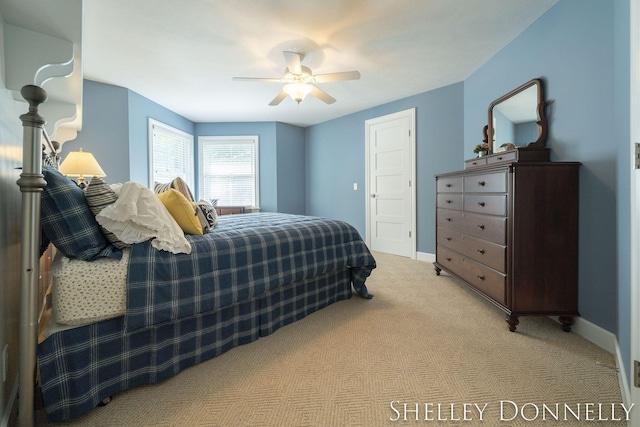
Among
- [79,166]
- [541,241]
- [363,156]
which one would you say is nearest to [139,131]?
[79,166]

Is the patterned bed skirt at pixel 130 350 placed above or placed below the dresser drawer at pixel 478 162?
below

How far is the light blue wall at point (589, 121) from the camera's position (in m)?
1.73

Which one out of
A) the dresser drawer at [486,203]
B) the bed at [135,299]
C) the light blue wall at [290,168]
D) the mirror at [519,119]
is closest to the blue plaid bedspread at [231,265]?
the bed at [135,299]

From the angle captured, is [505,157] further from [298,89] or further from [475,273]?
[298,89]

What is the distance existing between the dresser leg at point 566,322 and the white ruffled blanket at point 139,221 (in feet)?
7.92

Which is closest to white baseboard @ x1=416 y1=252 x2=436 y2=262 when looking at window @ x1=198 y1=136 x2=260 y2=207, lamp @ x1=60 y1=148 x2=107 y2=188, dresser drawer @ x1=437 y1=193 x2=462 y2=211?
dresser drawer @ x1=437 y1=193 x2=462 y2=211

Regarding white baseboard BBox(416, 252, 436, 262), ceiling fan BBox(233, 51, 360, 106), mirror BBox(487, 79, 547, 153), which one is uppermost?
ceiling fan BBox(233, 51, 360, 106)

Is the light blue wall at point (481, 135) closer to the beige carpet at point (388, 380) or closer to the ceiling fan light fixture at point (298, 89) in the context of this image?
the beige carpet at point (388, 380)

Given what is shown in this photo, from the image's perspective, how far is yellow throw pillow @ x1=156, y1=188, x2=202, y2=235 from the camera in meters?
1.67

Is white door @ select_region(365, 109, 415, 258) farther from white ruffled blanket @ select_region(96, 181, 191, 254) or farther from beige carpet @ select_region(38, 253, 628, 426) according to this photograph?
white ruffled blanket @ select_region(96, 181, 191, 254)

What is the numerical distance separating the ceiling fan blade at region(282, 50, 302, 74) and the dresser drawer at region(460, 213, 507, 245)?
1984 mm

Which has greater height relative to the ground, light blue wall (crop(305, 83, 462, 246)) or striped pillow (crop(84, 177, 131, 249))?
light blue wall (crop(305, 83, 462, 246))

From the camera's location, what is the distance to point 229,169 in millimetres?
5492

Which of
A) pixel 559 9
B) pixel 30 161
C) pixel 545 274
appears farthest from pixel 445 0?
pixel 30 161
